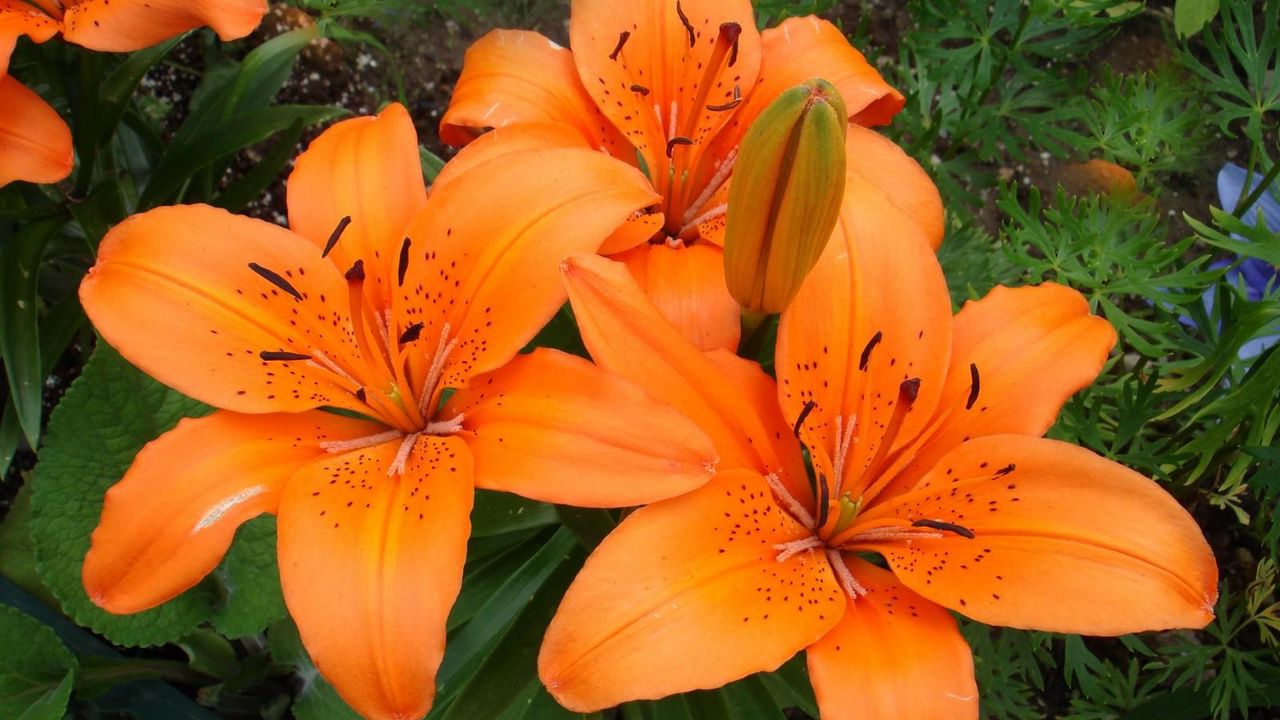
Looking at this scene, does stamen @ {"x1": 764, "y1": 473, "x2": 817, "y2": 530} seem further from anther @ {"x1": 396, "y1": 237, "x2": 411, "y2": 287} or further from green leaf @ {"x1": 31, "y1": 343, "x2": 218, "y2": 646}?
green leaf @ {"x1": 31, "y1": 343, "x2": 218, "y2": 646}

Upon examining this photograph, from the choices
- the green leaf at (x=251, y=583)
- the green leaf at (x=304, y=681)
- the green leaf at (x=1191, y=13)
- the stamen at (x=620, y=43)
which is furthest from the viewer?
the green leaf at (x=1191, y=13)

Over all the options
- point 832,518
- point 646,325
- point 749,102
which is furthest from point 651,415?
point 749,102

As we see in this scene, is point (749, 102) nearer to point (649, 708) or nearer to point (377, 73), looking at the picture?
point (649, 708)

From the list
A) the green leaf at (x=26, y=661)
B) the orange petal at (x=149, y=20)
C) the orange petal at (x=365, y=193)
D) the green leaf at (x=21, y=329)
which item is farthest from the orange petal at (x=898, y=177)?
the green leaf at (x=21, y=329)

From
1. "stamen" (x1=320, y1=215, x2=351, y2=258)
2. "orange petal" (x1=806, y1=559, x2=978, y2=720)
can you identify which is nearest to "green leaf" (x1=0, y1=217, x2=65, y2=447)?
"stamen" (x1=320, y1=215, x2=351, y2=258)

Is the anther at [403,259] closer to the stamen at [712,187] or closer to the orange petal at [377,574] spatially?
the orange petal at [377,574]
